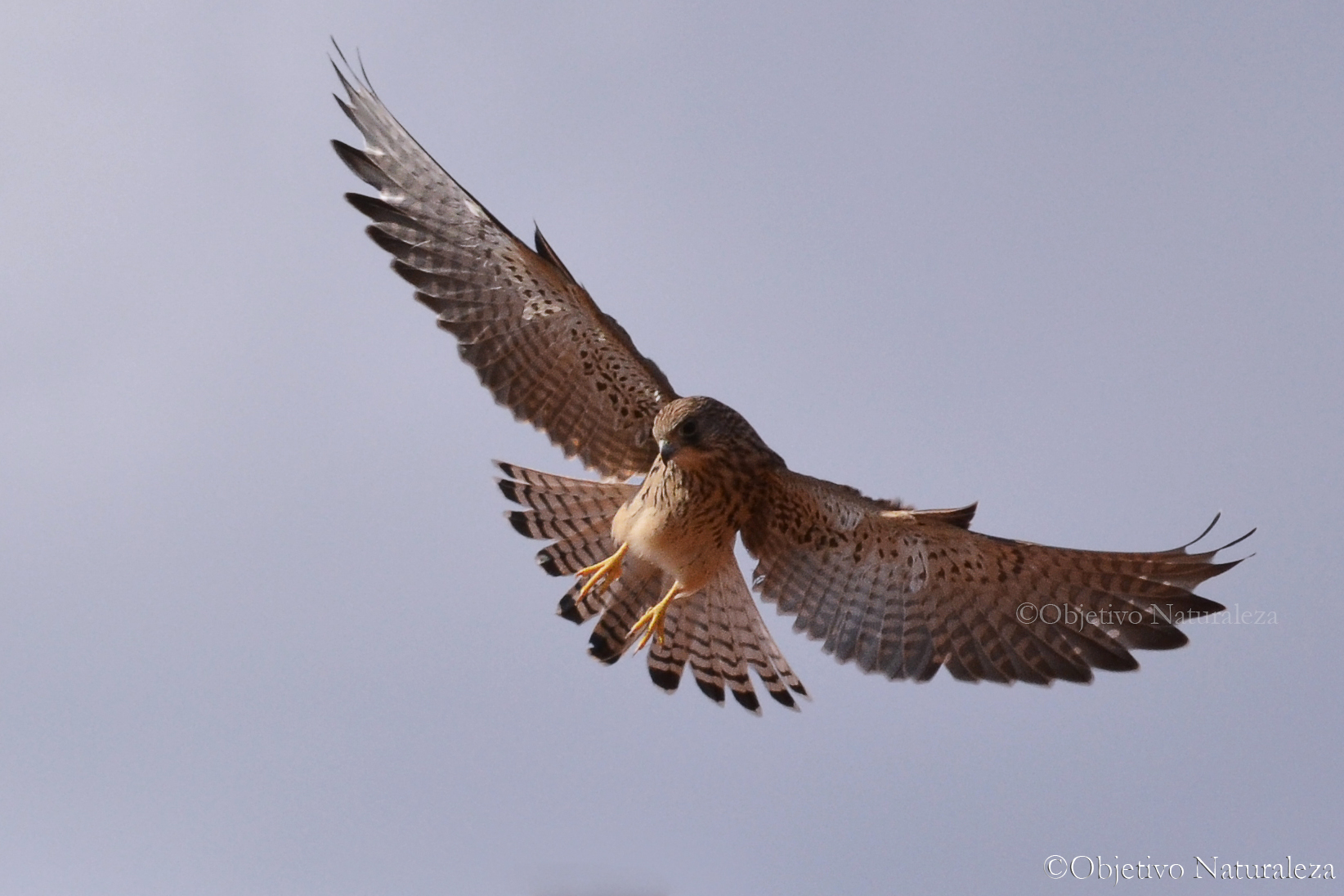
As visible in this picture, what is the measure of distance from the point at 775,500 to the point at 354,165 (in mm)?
3530

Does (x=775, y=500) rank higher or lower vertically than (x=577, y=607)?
higher

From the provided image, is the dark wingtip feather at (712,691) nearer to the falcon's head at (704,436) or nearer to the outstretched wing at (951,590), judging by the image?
the outstretched wing at (951,590)

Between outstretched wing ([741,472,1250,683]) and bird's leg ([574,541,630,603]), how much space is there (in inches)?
33.4

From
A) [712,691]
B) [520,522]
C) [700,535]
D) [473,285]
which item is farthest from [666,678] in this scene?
[473,285]

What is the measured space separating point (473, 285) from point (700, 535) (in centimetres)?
224

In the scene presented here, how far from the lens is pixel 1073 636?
865 cm

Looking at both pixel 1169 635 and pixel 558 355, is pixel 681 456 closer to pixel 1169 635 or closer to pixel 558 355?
pixel 558 355

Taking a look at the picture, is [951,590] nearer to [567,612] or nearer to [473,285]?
[567,612]

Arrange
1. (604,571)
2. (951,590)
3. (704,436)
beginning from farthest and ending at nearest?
(604,571), (951,590), (704,436)

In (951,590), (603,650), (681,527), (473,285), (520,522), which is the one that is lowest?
(603,650)

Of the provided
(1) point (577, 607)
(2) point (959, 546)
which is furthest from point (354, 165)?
(2) point (959, 546)

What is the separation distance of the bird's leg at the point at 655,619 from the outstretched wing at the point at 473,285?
1259mm

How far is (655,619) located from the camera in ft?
29.6

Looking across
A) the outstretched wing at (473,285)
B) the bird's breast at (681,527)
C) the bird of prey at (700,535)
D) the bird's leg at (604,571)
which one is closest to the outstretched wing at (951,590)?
the bird of prey at (700,535)
